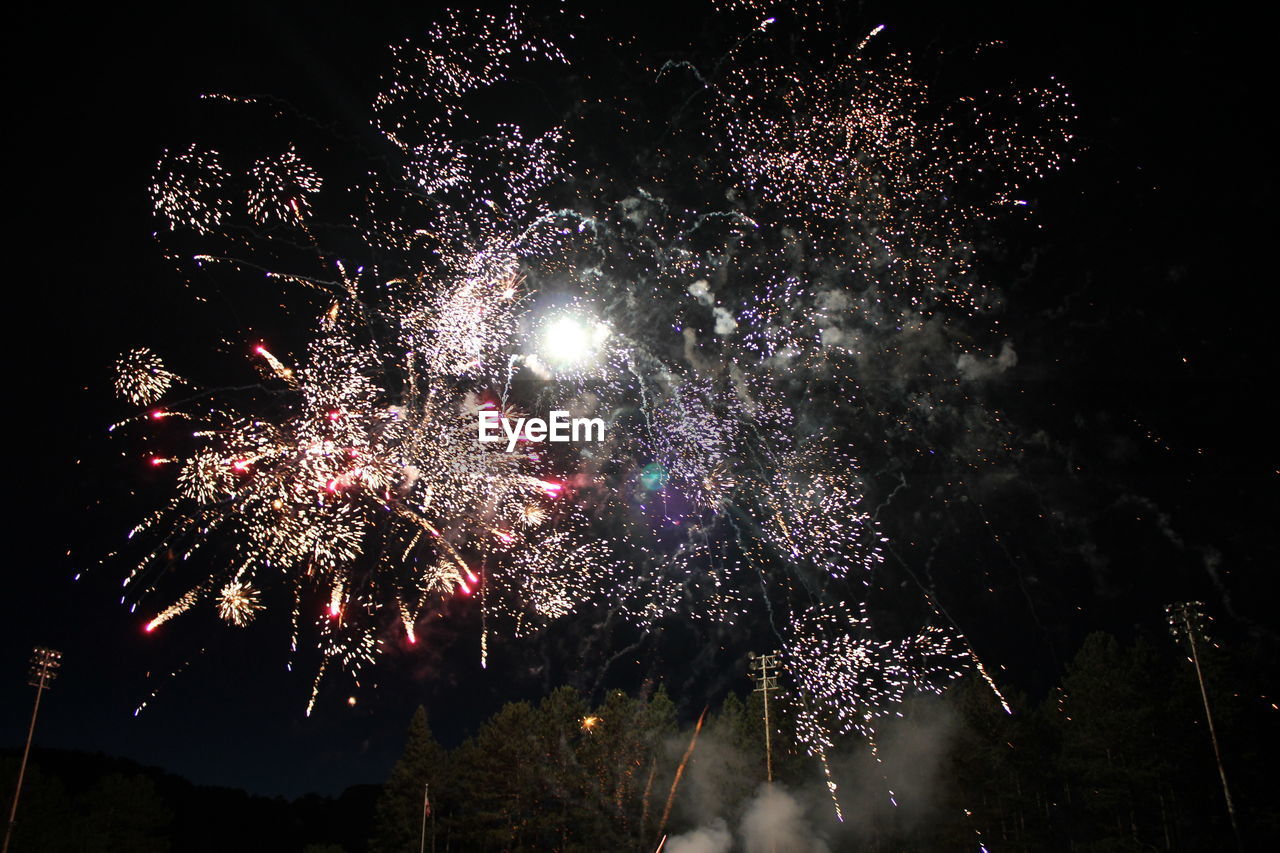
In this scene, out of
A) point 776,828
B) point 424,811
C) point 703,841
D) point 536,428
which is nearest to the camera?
point 536,428

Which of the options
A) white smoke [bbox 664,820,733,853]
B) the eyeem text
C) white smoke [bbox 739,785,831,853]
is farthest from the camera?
white smoke [bbox 739,785,831,853]

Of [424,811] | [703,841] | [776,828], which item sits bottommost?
[703,841]

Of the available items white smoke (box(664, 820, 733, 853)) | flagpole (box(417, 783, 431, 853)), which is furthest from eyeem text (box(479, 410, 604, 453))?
flagpole (box(417, 783, 431, 853))

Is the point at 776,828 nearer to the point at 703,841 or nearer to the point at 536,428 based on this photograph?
the point at 703,841

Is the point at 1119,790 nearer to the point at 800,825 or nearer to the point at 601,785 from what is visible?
the point at 800,825

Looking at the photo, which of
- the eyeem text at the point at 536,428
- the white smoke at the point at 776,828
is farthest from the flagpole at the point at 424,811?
the eyeem text at the point at 536,428

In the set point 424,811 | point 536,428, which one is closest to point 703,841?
point 424,811

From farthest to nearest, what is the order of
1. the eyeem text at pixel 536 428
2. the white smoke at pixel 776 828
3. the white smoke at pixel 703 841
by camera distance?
the white smoke at pixel 776 828 → the white smoke at pixel 703 841 → the eyeem text at pixel 536 428

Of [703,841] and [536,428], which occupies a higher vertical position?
[536,428]

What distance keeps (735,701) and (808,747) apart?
11.0ft

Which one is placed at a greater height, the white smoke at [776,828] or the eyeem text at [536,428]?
the eyeem text at [536,428]

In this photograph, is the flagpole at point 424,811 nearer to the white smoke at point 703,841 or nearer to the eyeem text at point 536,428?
the white smoke at point 703,841

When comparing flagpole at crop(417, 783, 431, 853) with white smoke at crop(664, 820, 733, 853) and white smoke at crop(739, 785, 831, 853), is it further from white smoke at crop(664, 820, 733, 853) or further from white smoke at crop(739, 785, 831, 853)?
white smoke at crop(739, 785, 831, 853)

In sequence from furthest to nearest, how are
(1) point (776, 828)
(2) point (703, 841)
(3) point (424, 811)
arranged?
(3) point (424, 811) < (1) point (776, 828) < (2) point (703, 841)
